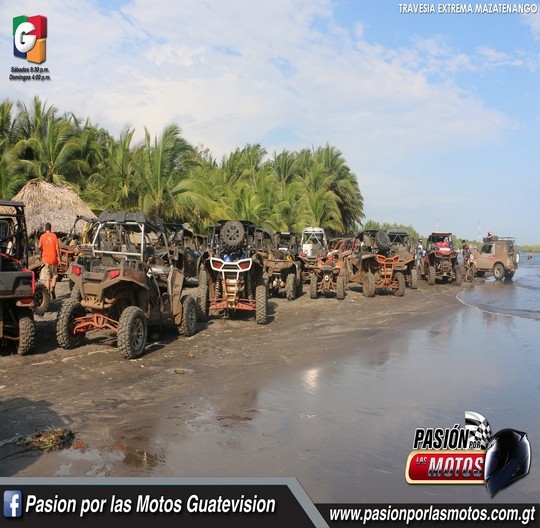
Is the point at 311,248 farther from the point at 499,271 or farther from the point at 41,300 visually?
the point at 499,271

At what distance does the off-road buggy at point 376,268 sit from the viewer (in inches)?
691

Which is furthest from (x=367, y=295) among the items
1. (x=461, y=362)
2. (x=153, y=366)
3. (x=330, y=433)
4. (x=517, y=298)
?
(x=330, y=433)

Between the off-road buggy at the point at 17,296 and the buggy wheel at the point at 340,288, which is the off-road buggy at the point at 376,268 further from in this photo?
the off-road buggy at the point at 17,296

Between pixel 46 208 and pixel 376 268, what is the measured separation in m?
11.6

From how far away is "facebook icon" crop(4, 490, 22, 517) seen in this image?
3.34m

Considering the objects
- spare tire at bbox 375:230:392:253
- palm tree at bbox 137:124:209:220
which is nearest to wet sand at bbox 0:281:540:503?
spare tire at bbox 375:230:392:253

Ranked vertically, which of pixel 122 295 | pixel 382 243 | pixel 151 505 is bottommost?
pixel 151 505

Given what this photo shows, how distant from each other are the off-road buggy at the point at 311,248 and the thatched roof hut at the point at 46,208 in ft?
27.1

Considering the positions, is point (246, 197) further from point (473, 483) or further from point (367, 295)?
point (473, 483)

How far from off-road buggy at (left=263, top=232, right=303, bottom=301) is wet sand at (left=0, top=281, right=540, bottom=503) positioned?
15.7ft

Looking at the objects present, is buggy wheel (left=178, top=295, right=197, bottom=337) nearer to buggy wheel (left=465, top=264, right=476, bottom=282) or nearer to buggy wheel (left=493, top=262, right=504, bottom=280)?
buggy wheel (left=465, top=264, right=476, bottom=282)

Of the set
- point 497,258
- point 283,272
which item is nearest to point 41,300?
point 283,272

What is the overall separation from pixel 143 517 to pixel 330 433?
7.30 feet

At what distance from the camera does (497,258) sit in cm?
2772
